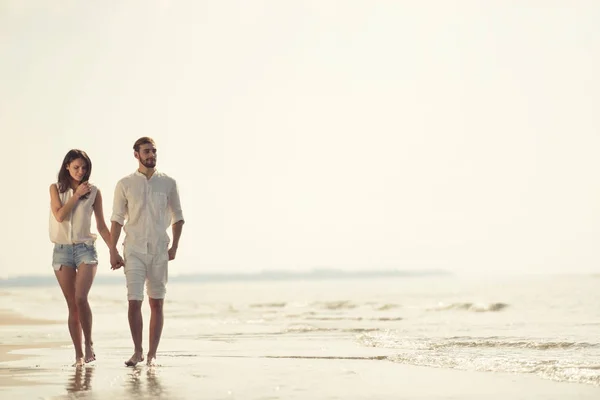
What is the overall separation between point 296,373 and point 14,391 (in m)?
2.30

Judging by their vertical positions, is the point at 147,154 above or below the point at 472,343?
above

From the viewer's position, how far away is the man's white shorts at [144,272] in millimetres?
7992

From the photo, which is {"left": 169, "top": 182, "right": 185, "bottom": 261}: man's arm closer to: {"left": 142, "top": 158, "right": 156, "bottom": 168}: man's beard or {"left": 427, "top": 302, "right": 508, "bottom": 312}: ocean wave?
{"left": 142, "top": 158, "right": 156, "bottom": 168}: man's beard

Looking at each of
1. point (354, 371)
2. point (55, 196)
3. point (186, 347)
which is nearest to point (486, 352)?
point (354, 371)

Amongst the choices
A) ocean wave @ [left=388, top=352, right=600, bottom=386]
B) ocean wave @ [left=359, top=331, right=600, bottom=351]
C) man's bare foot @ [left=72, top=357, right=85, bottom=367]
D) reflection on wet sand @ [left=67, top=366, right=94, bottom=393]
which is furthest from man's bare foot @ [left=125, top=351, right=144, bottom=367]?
ocean wave @ [left=359, top=331, right=600, bottom=351]

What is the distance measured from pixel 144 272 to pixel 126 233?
1.26 ft

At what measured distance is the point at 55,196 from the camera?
8320 mm

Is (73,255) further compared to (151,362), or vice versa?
(73,255)

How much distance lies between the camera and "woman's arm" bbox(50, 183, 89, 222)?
8172 millimetres

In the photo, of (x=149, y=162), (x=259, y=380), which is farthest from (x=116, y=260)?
(x=259, y=380)

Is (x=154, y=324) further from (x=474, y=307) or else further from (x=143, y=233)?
(x=474, y=307)

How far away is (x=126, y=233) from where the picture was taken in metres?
8.11

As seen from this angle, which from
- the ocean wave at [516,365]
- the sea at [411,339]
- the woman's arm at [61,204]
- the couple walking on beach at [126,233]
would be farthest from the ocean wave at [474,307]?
the woman's arm at [61,204]

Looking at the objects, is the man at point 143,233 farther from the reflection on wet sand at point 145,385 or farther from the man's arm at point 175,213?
the reflection on wet sand at point 145,385
